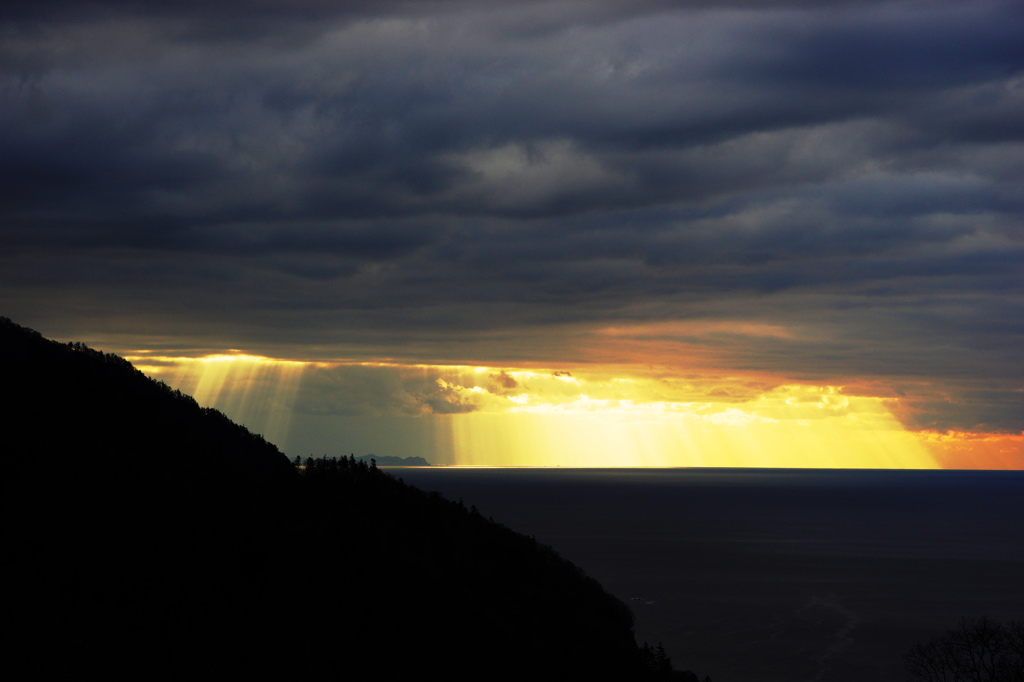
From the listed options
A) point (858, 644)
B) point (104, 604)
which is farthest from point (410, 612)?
point (858, 644)

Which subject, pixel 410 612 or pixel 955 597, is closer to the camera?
pixel 410 612

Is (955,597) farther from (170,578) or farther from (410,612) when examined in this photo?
(170,578)

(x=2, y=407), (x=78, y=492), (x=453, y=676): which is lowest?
(x=453, y=676)

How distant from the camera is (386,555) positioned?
92.7 meters

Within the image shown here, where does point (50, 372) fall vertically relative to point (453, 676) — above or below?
above

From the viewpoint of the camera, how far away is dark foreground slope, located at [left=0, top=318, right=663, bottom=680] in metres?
61.4

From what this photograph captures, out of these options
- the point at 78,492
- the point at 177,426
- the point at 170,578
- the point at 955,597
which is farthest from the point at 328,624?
the point at 955,597

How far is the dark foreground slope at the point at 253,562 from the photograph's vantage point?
61.4 m

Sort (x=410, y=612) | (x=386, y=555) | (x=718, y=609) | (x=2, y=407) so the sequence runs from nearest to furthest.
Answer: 1. (x=410, y=612)
2. (x=386, y=555)
3. (x=2, y=407)
4. (x=718, y=609)

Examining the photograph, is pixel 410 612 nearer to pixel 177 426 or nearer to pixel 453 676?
pixel 453 676

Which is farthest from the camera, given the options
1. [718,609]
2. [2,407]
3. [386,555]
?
[718,609]

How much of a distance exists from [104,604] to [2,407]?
173ft

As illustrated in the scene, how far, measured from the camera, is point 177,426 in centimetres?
11769

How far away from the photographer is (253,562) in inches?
3145
